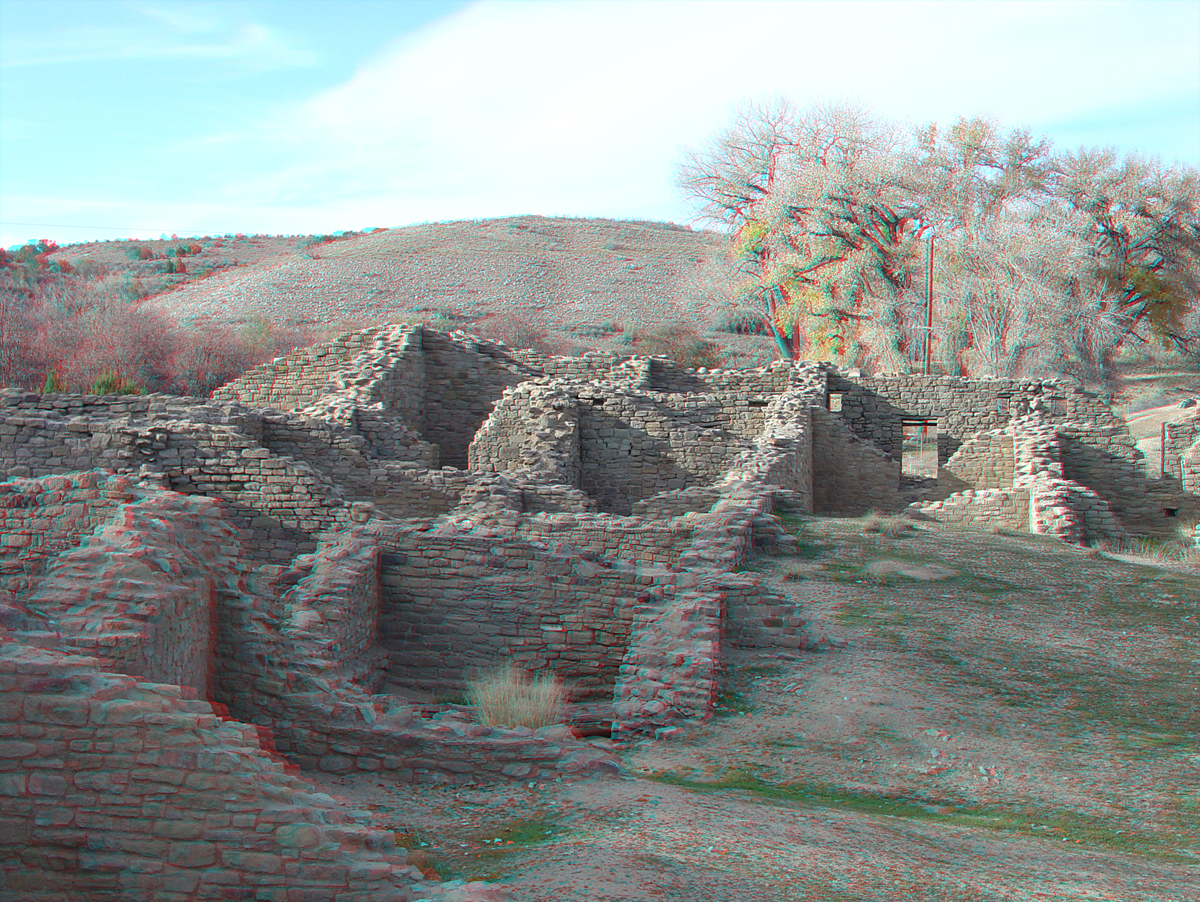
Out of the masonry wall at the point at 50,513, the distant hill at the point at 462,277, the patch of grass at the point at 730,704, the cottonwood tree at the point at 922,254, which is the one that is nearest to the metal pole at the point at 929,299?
the cottonwood tree at the point at 922,254

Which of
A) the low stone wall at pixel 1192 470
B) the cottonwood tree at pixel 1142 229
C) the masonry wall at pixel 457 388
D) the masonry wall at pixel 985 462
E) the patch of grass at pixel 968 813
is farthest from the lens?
the cottonwood tree at pixel 1142 229

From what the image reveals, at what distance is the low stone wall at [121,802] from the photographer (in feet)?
12.7

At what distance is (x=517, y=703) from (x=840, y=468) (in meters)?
13.1

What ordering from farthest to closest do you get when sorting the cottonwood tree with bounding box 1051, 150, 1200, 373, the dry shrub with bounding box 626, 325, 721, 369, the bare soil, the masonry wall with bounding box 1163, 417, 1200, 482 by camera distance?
the dry shrub with bounding box 626, 325, 721, 369 < the cottonwood tree with bounding box 1051, 150, 1200, 373 < the masonry wall with bounding box 1163, 417, 1200, 482 < the bare soil

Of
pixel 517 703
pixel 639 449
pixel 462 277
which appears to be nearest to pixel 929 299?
pixel 639 449

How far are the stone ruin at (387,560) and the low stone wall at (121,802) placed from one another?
1 centimetres

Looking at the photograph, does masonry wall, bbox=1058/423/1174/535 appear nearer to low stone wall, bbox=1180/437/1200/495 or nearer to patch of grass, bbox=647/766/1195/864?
low stone wall, bbox=1180/437/1200/495

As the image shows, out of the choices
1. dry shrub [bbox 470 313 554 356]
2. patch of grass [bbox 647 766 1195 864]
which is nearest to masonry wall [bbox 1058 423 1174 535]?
patch of grass [bbox 647 766 1195 864]

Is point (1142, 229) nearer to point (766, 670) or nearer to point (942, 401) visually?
point (942, 401)

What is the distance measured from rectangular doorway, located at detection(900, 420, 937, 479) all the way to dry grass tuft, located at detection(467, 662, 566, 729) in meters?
21.2

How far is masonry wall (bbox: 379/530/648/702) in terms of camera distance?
8.76 metres

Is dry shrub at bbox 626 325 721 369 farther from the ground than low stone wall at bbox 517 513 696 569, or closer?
farther from the ground

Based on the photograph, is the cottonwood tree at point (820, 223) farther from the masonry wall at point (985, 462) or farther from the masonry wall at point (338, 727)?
the masonry wall at point (338, 727)

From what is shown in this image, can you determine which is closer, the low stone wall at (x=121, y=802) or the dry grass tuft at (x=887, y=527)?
the low stone wall at (x=121, y=802)
